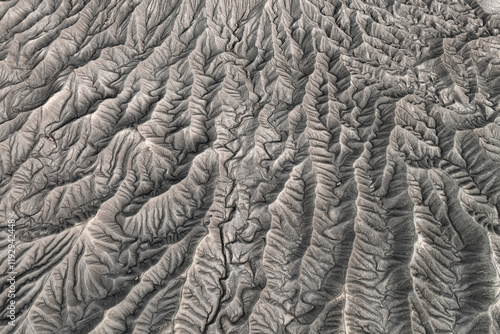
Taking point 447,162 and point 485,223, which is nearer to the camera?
point 485,223

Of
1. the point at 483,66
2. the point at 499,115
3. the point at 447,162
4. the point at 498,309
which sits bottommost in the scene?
the point at 498,309

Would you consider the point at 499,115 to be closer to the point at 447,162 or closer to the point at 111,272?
the point at 447,162

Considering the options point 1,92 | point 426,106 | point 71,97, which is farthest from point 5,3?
point 426,106

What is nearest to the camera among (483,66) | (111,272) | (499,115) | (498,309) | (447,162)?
(498,309)

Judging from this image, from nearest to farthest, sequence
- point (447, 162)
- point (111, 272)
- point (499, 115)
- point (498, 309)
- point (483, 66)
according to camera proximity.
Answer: point (498, 309)
point (111, 272)
point (447, 162)
point (499, 115)
point (483, 66)

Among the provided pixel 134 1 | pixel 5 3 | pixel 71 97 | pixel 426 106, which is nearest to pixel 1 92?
pixel 71 97

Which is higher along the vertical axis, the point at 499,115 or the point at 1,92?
the point at 1,92

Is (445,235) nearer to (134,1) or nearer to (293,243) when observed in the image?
(293,243)

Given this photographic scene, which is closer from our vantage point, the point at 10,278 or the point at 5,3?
the point at 10,278

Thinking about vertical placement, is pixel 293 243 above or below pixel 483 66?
below
